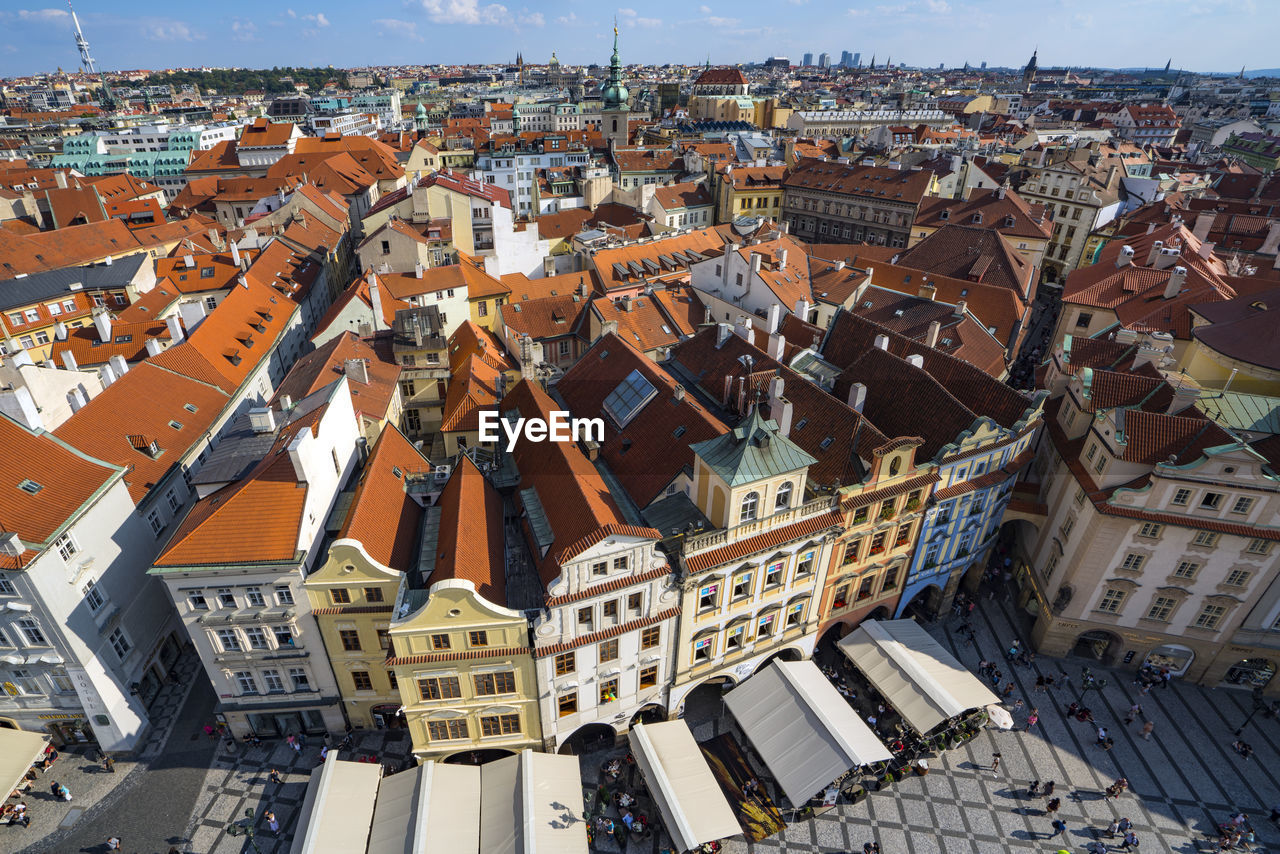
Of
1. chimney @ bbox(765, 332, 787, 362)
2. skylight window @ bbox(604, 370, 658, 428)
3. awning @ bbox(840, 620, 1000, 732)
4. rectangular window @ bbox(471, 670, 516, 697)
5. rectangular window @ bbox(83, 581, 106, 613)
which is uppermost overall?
chimney @ bbox(765, 332, 787, 362)

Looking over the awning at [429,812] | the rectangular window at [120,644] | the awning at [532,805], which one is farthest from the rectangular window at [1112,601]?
the rectangular window at [120,644]

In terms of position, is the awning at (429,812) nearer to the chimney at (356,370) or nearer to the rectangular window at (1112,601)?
the chimney at (356,370)

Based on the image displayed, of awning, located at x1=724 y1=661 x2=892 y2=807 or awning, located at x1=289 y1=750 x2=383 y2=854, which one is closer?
awning, located at x1=289 y1=750 x2=383 y2=854

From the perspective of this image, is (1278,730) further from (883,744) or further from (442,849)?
(442,849)

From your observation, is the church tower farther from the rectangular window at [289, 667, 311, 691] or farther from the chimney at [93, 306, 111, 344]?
the rectangular window at [289, 667, 311, 691]

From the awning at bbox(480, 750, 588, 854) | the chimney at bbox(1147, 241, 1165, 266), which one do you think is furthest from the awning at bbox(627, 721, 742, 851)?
the chimney at bbox(1147, 241, 1165, 266)

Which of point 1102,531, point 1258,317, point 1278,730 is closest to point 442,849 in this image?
point 1102,531

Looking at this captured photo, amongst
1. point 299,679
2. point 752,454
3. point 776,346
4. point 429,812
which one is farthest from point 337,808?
point 776,346
